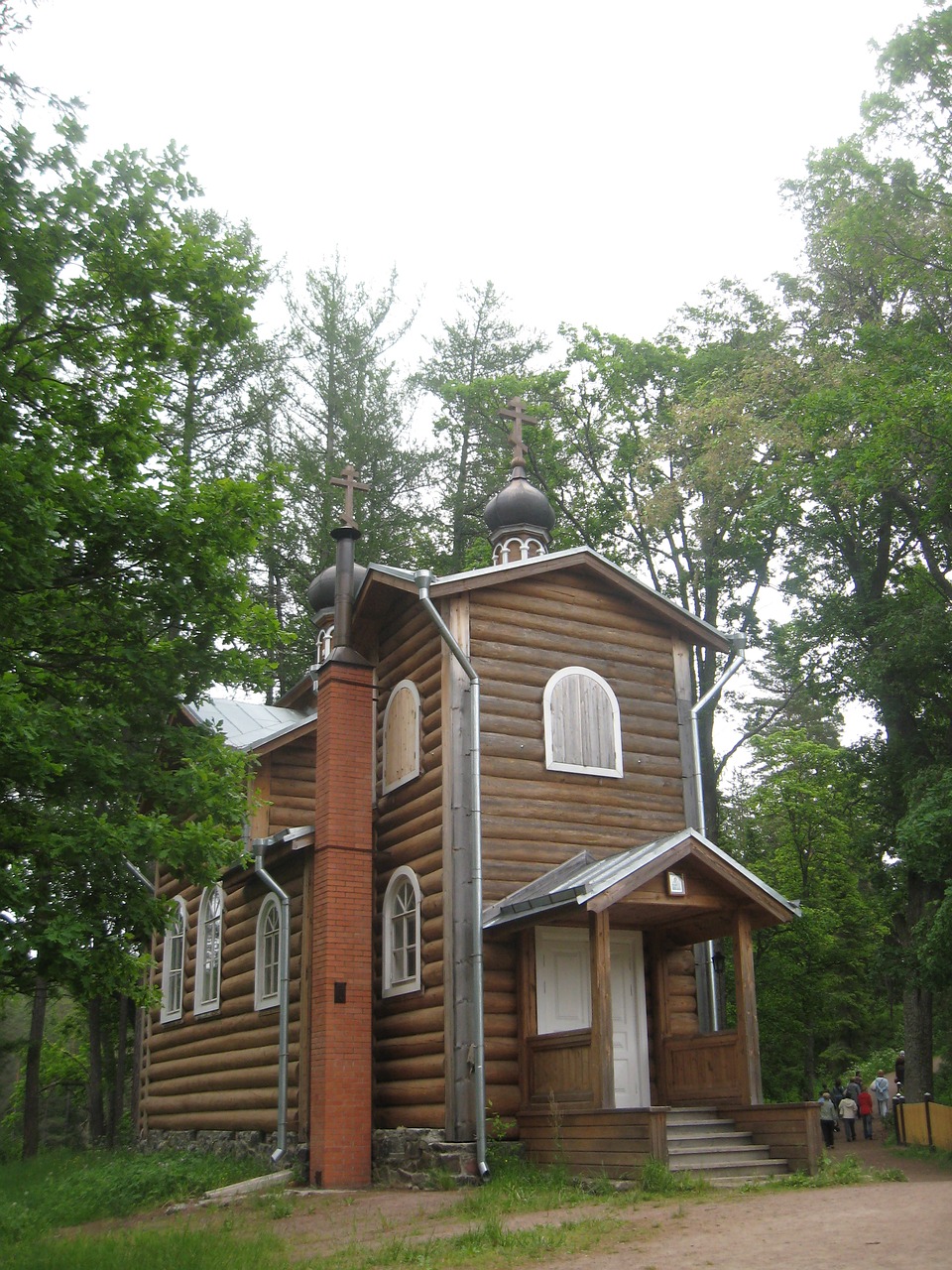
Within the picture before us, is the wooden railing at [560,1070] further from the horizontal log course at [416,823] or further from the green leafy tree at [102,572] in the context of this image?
the green leafy tree at [102,572]

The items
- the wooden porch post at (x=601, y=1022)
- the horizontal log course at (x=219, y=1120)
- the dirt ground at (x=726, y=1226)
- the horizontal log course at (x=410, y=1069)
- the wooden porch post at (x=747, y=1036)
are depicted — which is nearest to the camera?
the dirt ground at (x=726, y=1226)

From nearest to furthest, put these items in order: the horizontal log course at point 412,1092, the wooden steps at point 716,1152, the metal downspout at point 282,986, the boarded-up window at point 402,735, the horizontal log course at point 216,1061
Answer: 1. the wooden steps at point 716,1152
2. the horizontal log course at point 412,1092
3. the metal downspout at point 282,986
4. the boarded-up window at point 402,735
5. the horizontal log course at point 216,1061

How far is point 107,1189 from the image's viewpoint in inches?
558

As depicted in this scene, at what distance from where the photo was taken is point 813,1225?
357 inches

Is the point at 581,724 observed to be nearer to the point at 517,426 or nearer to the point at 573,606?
→ the point at 573,606

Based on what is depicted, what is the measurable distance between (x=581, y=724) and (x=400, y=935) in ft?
Result: 11.6

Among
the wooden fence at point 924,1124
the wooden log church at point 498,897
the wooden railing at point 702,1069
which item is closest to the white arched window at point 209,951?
the wooden log church at point 498,897

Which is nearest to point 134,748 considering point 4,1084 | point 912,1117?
point 912,1117

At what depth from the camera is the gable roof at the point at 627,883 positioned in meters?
13.0

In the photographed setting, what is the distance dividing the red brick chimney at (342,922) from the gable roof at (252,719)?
2.63 meters

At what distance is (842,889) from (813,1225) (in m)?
21.3

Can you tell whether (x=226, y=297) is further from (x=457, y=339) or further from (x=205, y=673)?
(x=457, y=339)

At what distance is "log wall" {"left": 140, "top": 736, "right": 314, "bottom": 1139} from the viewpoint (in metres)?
17.3

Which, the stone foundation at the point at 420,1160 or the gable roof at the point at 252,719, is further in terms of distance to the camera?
the gable roof at the point at 252,719
